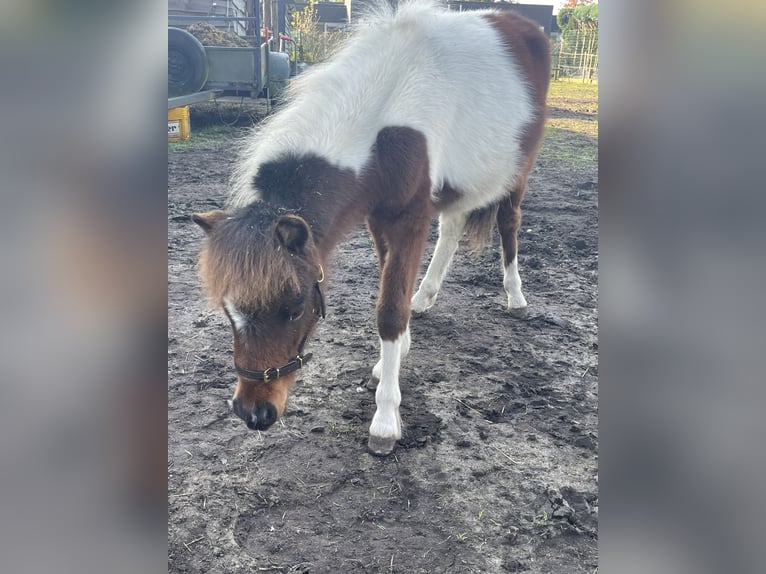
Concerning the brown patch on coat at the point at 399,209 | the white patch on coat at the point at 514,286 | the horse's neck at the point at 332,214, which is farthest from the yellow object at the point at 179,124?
the horse's neck at the point at 332,214

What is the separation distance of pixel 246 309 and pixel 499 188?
2107mm

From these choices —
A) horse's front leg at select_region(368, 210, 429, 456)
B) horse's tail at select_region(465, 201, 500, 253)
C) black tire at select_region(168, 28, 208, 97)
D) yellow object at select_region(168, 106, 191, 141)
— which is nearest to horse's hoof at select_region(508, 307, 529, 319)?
horse's tail at select_region(465, 201, 500, 253)

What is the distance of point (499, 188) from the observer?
3.38m

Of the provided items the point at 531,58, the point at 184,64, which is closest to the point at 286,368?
the point at 531,58

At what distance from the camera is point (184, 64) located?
634 centimetres

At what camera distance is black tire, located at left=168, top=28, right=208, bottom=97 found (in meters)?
6.03

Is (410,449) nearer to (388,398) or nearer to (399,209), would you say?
(388,398)

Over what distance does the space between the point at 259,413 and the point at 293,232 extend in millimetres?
695

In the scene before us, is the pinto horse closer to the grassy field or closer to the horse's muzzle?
the horse's muzzle

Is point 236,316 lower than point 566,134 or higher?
lower

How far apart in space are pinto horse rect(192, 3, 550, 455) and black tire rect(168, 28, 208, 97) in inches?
151

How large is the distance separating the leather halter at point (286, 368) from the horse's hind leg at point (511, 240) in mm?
2167
